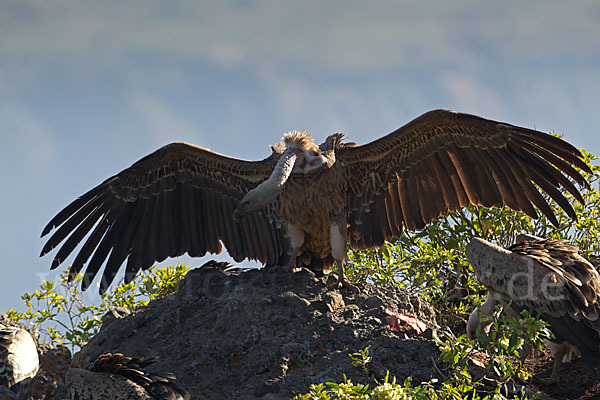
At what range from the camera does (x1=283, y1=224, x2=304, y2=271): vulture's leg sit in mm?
7518

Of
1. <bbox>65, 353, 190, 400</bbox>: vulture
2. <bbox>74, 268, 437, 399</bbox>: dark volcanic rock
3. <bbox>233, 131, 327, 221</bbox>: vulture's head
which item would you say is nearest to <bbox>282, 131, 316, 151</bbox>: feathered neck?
<bbox>233, 131, 327, 221</bbox>: vulture's head

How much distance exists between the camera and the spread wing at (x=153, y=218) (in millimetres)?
8227

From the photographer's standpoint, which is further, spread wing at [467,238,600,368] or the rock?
the rock

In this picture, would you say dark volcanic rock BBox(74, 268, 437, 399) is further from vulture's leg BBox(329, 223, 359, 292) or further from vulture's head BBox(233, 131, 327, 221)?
vulture's head BBox(233, 131, 327, 221)

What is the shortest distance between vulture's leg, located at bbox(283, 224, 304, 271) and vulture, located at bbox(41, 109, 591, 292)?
0.05ft

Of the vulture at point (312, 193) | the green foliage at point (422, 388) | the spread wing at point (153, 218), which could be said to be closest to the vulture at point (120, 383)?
the green foliage at point (422, 388)

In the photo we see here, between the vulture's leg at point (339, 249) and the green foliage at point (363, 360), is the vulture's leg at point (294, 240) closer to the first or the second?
the vulture's leg at point (339, 249)

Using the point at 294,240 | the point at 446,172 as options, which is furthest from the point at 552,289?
the point at 294,240

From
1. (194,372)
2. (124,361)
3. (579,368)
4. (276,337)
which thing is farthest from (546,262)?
(124,361)

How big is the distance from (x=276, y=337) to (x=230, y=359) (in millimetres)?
433

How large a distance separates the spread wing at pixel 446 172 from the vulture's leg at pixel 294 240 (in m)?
0.67

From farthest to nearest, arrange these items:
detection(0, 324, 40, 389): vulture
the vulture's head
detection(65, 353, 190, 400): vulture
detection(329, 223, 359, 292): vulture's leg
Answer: detection(329, 223, 359, 292): vulture's leg
detection(0, 324, 40, 389): vulture
the vulture's head
detection(65, 353, 190, 400): vulture

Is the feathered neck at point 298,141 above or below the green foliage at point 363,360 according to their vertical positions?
above

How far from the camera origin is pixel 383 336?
639 cm
